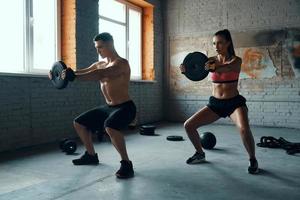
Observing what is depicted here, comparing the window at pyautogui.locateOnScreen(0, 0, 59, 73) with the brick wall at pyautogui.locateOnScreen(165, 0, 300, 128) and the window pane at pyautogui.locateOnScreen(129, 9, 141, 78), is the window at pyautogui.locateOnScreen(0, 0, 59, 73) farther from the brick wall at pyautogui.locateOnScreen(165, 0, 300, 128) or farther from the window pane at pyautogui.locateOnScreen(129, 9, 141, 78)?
the brick wall at pyautogui.locateOnScreen(165, 0, 300, 128)

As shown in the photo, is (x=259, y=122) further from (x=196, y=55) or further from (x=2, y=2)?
(x=2, y=2)

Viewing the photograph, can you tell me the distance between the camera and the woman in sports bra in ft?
10.6

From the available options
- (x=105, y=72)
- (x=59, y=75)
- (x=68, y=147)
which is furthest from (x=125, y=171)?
(x=68, y=147)

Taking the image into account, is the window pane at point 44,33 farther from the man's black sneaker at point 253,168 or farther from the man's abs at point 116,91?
the man's black sneaker at point 253,168

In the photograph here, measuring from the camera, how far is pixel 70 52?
5.47 m

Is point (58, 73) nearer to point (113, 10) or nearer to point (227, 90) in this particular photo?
point (227, 90)

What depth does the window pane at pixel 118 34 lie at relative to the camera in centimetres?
674

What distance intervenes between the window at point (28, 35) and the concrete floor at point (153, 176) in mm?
1357

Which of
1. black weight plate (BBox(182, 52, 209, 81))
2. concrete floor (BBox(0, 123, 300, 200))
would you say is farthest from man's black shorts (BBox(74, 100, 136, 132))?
black weight plate (BBox(182, 52, 209, 81))

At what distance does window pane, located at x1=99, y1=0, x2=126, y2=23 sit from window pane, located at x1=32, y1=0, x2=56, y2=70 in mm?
1303

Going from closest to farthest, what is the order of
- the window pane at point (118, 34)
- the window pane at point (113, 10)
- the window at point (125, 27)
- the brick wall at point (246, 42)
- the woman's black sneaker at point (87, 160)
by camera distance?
the woman's black sneaker at point (87, 160) < the window pane at point (113, 10) < the window at point (125, 27) < the window pane at point (118, 34) < the brick wall at point (246, 42)

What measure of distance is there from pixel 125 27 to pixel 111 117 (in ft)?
15.4

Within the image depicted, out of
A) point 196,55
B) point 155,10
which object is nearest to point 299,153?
point 196,55

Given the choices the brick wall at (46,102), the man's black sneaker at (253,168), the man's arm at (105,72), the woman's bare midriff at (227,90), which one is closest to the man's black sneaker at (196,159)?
the man's black sneaker at (253,168)
